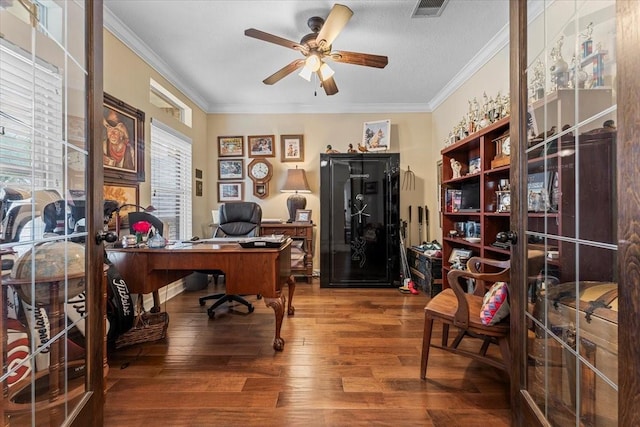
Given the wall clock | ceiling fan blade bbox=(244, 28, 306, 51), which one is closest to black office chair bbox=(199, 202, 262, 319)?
the wall clock

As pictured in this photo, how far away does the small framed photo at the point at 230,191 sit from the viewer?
444 cm

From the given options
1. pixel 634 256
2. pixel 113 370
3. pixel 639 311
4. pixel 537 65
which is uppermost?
pixel 537 65

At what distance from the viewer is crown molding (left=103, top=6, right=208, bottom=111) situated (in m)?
2.36

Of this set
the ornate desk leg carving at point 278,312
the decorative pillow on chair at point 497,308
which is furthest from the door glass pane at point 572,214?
the ornate desk leg carving at point 278,312

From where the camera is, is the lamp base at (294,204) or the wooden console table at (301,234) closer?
the wooden console table at (301,234)

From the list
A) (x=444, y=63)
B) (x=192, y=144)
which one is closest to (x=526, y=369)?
(x=444, y=63)

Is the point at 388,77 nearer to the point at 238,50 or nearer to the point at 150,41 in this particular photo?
the point at 238,50

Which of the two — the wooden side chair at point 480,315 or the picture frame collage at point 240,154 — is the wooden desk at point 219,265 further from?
the picture frame collage at point 240,154

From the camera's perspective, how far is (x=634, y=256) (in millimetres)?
678

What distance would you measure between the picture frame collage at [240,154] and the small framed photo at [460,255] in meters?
2.51

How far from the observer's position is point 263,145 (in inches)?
173

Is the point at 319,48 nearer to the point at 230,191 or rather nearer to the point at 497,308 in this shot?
the point at 497,308

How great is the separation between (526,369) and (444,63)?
3045 mm

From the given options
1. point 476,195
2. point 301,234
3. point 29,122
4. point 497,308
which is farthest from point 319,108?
point 29,122
